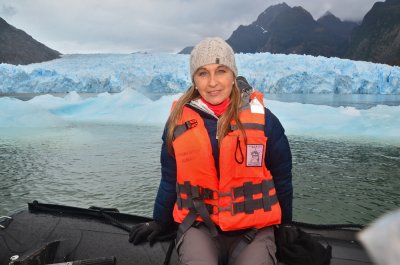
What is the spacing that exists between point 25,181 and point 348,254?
5.03m

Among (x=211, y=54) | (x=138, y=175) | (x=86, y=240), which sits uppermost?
(x=211, y=54)

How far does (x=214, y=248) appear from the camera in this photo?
177 cm

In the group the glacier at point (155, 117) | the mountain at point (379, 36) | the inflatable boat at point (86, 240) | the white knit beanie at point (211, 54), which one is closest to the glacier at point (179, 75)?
the glacier at point (155, 117)

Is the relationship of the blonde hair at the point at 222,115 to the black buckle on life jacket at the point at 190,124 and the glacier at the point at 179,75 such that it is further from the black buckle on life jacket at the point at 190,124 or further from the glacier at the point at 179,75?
the glacier at the point at 179,75

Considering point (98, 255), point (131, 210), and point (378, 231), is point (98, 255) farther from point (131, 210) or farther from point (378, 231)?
point (131, 210)

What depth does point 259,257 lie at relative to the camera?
1687mm

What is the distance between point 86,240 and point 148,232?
0.39m

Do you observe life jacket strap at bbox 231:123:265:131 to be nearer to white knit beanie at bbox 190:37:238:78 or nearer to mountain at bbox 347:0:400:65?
white knit beanie at bbox 190:37:238:78

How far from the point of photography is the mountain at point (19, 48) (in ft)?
207

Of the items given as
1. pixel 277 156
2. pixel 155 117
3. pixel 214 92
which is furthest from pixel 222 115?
pixel 155 117

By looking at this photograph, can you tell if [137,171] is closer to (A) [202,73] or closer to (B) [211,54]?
(A) [202,73]

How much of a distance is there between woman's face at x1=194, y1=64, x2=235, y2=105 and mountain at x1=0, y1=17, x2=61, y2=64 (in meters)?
67.3

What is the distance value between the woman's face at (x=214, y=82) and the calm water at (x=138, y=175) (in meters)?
2.76

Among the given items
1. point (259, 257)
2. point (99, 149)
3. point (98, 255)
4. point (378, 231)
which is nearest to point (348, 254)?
point (259, 257)
